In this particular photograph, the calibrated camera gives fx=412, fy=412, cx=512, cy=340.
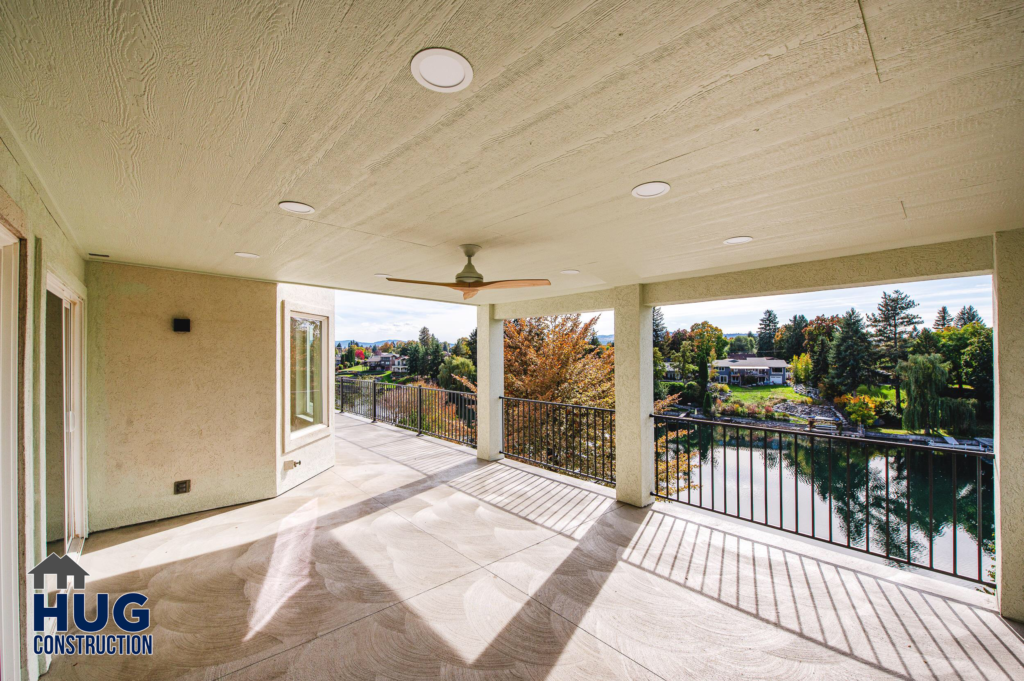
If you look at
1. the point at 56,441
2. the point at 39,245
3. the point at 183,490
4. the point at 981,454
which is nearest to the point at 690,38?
the point at 39,245

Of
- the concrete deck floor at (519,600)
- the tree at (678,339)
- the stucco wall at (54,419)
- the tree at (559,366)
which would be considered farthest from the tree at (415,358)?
the stucco wall at (54,419)

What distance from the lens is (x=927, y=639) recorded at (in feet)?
7.07

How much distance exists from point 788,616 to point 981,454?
1.60 m

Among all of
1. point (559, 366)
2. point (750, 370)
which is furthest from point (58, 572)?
point (750, 370)

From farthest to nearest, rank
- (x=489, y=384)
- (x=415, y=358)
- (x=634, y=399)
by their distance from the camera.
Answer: (x=415, y=358), (x=489, y=384), (x=634, y=399)

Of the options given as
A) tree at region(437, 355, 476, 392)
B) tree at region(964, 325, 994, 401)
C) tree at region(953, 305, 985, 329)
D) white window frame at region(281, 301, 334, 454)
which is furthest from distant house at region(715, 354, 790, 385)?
white window frame at region(281, 301, 334, 454)

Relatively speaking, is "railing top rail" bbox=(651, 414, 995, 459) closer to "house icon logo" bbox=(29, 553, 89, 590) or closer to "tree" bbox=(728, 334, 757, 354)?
"house icon logo" bbox=(29, 553, 89, 590)

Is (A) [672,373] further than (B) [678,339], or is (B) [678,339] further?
(B) [678,339]

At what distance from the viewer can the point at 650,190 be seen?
181cm

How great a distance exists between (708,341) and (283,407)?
11.6 meters

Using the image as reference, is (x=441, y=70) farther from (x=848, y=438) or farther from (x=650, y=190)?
(x=848, y=438)

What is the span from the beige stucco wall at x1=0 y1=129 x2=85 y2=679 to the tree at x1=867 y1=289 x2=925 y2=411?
1658 centimetres

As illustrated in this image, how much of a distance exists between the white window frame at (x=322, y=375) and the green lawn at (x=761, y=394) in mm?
10227

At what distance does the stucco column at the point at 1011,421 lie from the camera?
2285 millimetres
